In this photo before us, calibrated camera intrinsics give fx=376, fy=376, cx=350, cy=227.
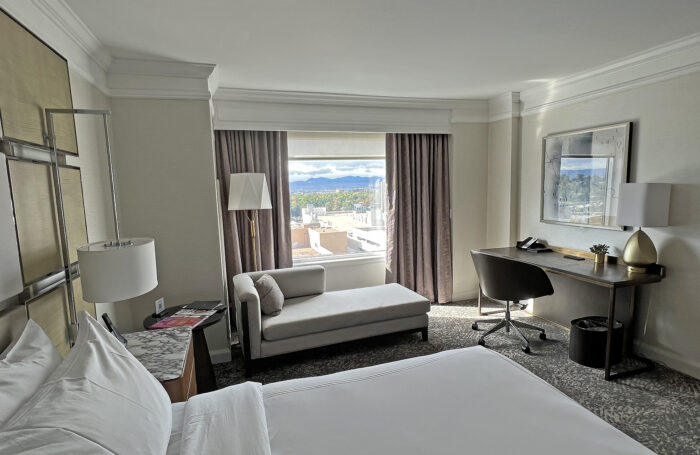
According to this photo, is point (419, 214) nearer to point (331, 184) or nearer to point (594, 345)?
point (331, 184)

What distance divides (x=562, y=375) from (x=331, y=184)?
3054 mm

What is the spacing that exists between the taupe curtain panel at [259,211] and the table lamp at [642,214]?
3126mm

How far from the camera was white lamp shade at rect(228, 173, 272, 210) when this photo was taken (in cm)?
358

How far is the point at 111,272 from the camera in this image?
1.68 metres

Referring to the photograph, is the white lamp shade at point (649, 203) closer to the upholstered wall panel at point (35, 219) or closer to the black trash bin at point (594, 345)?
the black trash bin at point (594, 345)

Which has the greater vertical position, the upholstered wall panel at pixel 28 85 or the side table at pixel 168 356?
the upholstered wall panel at pixel 28 85

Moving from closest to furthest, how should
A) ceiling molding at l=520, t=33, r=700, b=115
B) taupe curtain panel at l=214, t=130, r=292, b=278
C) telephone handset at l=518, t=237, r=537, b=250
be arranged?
ceiling molding at l=520, t=33, r=700, b=115
taupe curtain panel at l=214, t=130, r=292, b=278
telephone handset at l=518, t=237, r=537, b=250

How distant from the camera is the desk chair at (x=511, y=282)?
10.7 ft

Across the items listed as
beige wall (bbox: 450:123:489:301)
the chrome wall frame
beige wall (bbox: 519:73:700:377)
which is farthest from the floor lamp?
beige wall (bbox: 519:73:700:377)

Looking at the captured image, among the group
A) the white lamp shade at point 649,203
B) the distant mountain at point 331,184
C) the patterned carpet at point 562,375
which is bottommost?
the patterned carpet at point 562,375

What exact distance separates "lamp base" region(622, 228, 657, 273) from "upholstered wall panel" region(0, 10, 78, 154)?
3.84 meters

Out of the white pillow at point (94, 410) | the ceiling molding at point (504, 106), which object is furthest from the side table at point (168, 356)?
the ceiling molding at point (504, 106)

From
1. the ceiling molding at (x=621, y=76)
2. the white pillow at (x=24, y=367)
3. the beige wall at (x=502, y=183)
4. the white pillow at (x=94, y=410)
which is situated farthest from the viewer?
the beige wall at (x=502, y=183)

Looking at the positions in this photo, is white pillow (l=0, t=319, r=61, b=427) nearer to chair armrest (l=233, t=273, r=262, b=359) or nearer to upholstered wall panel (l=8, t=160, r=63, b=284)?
upholstered wall panel (l=8, t=160, r=63, b=284)
